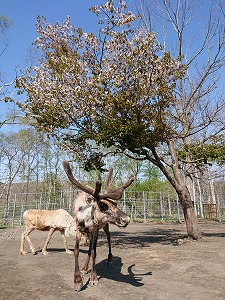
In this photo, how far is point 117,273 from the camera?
6.59m

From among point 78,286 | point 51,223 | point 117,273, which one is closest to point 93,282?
point 78,286

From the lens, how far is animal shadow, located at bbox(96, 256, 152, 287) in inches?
235

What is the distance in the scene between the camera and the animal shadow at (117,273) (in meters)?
5.97

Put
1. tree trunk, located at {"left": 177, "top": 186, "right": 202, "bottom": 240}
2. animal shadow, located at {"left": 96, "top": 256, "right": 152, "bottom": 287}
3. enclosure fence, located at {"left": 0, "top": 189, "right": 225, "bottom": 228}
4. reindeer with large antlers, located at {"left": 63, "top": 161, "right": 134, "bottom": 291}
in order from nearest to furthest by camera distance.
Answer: reindeer with large antlers, located at {"left": 63, "top": 161, "right": 134, "bottom": 291} < animal shadow, located at {"left": 96, "top": 256, "right": 152, "bottom": 287} < tree trunk, located at {"left": 177, "top": 186, "right": 202, "bottom": 240} < enclosure fence, located at {"left": 0, "top": 189, "right": 225, "bottom": 228}

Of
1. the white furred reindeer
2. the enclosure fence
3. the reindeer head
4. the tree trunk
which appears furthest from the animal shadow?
the enclosure fence

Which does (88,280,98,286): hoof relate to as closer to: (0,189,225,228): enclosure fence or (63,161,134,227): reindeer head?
(63,161,134,227): reindeer head

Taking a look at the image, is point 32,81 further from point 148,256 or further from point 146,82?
point 148,256

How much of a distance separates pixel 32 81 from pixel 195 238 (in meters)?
8.59

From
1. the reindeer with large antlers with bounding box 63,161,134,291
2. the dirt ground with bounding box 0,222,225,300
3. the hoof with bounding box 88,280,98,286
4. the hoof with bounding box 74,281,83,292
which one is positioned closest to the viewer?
the dirt ground with bounding box 0,222,225,300

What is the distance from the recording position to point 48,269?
280 inches

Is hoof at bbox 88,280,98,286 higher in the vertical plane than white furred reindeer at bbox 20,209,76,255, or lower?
lower

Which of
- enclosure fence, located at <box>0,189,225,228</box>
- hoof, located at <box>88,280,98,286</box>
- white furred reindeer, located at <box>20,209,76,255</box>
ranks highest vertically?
enclosure fence, located at <box>0,189,225,228</box>

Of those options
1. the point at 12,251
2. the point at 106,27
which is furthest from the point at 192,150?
the point at 12,251

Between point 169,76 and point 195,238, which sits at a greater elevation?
point 169,76
